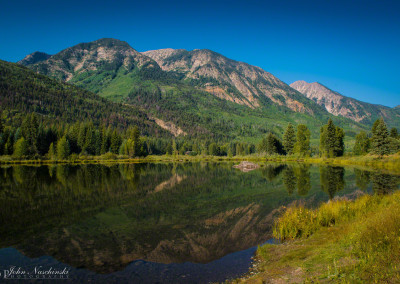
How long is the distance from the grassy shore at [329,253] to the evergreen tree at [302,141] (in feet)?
346

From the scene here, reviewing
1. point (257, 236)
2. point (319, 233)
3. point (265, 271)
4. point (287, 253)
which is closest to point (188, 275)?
point (265, 271)

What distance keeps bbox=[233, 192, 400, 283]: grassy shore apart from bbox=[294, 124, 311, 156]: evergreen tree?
10554 cm

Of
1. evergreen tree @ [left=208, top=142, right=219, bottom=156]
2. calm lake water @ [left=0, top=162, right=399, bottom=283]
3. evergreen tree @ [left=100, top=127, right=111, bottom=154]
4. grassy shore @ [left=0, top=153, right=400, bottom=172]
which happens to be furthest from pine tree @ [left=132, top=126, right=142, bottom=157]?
calm lake water @ [left=0, top=162, right=399, bottom=283]

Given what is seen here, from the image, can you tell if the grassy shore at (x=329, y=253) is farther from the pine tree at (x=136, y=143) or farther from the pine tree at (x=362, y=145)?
the pine tree at (x=136, y=143)

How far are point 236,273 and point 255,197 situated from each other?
803 inches

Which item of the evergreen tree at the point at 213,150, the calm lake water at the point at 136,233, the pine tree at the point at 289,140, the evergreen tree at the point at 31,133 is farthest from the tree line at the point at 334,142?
the evergreen tree at the point at 31,133

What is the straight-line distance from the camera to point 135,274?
11.9 metres

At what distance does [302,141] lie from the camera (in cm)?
11800

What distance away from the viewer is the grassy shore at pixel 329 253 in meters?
8.05

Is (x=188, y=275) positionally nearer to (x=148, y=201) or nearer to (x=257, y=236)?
(x=257, y=236)

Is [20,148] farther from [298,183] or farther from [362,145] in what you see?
[362,145]

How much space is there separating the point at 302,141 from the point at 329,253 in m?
116

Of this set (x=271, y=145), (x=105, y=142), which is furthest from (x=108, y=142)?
(x=271, y=145)

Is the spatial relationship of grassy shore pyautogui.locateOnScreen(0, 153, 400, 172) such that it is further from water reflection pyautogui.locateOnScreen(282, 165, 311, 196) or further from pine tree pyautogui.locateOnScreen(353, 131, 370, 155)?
water reflection pyautogui.locateOnScreen(282, 165, 311, 196)
